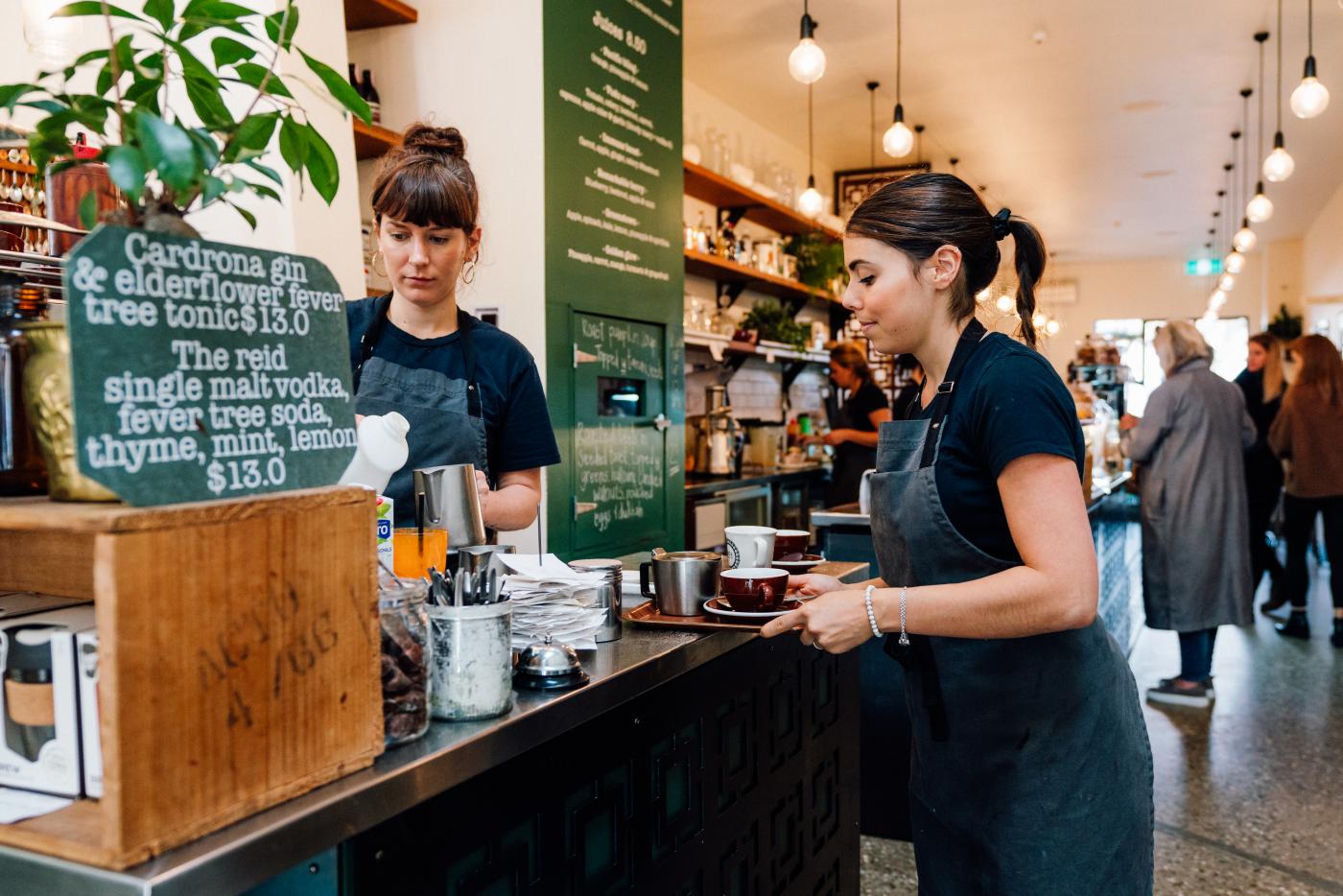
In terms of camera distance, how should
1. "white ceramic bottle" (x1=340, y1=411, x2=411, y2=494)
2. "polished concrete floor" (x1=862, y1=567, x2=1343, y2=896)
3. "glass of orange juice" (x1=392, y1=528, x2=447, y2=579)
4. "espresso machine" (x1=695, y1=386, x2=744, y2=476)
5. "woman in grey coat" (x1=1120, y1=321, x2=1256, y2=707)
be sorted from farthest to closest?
"espresso machine" (x1=695, y1=386, x2=744, y2=476)
"woman in grey coat" (x1=1120, y1=321, x2=1256, y2=707)
"polished concrete floor" (x1=862, y1=567, x2=1343, y2=896)
"glass of orange juice" (x1=392, y1=528, x2=447, y2=579)
"white ceramic bottle" (x1=340, y1=411, x2=411, y2=494)

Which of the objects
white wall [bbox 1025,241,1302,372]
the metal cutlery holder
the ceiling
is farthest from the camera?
white wall [bbox 1025,241,1302,372]

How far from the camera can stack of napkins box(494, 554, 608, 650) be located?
1.40 m

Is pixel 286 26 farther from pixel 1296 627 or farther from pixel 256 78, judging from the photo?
pixel 1296 627

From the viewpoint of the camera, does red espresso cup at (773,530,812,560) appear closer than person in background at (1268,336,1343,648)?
Yes

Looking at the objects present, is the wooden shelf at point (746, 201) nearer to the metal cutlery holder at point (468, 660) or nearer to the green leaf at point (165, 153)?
the metal cutlery holder at point (468, 660)

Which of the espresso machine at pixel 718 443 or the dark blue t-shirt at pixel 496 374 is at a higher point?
the dark blue t-shirt at pixel 496 374

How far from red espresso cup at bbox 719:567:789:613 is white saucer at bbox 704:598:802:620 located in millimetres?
11

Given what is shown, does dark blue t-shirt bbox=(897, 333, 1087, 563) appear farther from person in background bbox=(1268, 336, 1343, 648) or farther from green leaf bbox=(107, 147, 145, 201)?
person in background bbox=(1268, 336, 1343, 648)

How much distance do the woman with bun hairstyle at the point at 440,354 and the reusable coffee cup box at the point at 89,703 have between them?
96 cm

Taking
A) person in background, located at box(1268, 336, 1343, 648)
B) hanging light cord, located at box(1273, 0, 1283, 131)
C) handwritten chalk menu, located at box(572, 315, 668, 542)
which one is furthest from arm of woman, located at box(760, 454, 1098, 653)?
hanging light cord, located at box(1273, 0, 1283, 131)

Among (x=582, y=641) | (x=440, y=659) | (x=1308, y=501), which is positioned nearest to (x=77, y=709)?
(x=440, y=659)

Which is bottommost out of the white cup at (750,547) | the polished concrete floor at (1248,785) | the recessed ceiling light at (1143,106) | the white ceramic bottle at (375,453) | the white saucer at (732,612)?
the polished concrete floor at (1248,785)

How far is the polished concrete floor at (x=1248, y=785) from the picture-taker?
2980 millimetres

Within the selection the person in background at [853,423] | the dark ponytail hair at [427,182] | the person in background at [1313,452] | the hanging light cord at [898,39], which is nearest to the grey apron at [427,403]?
the dark ponytail hair at [427,182]
